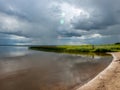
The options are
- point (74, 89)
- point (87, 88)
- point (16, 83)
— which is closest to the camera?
point (87, 88)

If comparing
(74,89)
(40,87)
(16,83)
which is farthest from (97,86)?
(16,83)

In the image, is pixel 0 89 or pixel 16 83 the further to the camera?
pixel 16 83

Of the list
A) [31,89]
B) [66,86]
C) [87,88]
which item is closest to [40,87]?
[31,89]

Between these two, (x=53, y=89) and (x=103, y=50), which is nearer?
→ (x=53, y=89)

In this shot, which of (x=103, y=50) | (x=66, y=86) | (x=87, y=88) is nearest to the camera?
(x=87, y=88)

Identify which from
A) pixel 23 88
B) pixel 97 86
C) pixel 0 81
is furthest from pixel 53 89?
pixel 0 81

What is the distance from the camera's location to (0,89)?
35.8 ft

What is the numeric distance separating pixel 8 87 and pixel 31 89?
1.93m

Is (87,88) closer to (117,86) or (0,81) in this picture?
(117,86)

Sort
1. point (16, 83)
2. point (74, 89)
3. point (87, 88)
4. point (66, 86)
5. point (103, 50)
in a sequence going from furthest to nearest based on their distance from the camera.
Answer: point (103, 50), point (16, 83), point (66, 86), point (74, 89), point (87, 88)

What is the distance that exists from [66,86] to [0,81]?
6.01 meters

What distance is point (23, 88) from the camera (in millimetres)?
11055

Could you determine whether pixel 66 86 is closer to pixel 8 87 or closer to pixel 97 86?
pixel 97 86

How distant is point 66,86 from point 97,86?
258 centimetres
